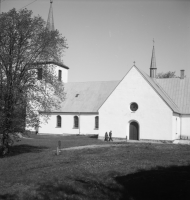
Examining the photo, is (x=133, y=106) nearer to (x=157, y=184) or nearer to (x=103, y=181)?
(x=103, y=181)

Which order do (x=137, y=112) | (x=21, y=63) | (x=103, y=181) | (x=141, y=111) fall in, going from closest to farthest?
(x=103, y=181) < (x=21, y=63) < (x=141, y=111) < (x=137, y=112)

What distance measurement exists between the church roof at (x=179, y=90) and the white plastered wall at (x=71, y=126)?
11786mm

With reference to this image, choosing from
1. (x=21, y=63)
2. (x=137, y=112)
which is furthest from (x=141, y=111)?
(x=21, y=63)

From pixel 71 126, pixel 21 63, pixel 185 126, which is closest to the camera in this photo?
pixel 21 63

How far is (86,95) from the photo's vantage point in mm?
43875

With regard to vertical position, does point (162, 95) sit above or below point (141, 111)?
above

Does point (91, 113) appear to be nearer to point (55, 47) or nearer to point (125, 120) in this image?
point (125, 120)

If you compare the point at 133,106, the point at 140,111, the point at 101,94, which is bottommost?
the point at 140,111

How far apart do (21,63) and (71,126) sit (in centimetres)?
2135

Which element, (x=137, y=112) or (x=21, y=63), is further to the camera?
(x=137, y=112)

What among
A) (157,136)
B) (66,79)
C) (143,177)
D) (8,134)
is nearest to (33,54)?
(8,134)

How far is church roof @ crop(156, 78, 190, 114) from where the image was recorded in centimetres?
3578

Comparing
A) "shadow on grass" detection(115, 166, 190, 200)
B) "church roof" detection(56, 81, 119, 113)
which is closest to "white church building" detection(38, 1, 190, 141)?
"church roof" detection(56, 81, 119, 113)

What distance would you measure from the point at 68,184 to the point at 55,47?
14935 millimetres
